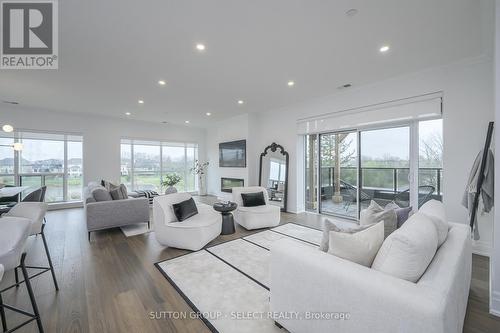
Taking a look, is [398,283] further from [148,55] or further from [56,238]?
[56,238]

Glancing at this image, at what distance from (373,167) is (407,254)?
140 inches

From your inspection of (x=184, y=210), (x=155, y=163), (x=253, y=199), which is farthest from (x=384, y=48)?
(x=155, y=163)

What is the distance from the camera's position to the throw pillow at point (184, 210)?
10.7 feet

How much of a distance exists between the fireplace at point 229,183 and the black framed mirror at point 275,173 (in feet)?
2.83

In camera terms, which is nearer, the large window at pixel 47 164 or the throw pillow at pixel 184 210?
the throw pillow at pixel 184 210

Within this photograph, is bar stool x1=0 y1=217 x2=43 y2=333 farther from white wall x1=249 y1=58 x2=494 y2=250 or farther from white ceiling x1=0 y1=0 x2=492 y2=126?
white wall x1=249 y1=58 x2=494 y2=250

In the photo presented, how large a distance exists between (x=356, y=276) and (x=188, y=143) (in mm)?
8111

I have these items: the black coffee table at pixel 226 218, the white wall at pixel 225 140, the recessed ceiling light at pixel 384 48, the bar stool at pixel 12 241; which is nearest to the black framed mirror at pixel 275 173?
the white wall at pixel 225 140

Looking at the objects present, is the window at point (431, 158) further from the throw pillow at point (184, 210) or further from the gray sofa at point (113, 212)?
the gray sofa at point (113, 212)

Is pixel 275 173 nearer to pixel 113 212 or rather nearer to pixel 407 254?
pixel 113 212

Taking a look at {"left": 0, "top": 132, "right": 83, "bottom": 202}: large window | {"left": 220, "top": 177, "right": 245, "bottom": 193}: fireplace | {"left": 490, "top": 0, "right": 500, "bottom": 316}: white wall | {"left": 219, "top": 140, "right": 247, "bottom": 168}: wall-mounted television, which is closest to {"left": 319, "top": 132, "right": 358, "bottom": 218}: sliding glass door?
{"left": 219, "top": 140, "right": 247, "bottom": 168}: wall-mounted television

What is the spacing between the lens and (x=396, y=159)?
400 cm

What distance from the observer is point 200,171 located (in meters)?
8.46

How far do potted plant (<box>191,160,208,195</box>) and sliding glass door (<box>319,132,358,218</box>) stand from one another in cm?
492
